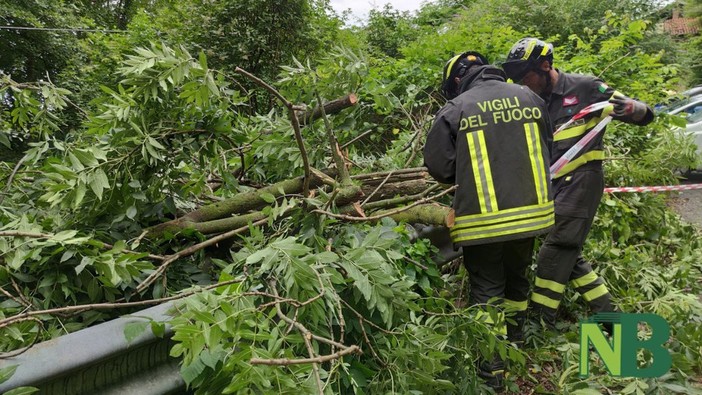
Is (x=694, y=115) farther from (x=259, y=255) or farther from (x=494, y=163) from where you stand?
(x=259, y=255)

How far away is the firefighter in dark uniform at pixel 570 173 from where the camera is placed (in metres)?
3.02

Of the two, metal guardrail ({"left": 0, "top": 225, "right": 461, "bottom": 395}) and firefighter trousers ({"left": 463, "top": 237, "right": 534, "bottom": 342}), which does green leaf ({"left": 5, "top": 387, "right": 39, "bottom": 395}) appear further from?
firefighter trousers ({"left": 463, "top": 237, "right": 534, "bottom": 342})

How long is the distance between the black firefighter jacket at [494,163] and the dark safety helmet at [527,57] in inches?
32.2

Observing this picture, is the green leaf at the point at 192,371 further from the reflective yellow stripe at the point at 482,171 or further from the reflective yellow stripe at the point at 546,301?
the reflective yellow stripe at the point at 546,301

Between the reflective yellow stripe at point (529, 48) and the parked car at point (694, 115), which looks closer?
the reflective yellow stripe at point (529, 48)

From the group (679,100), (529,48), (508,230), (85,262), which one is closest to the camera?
(85,262)

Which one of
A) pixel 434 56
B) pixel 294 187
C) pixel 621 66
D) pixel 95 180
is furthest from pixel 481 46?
pixel 95 180

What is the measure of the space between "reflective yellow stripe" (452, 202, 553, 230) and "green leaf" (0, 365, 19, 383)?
203 cm

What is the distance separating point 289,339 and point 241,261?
41 cm

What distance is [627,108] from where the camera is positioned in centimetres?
310

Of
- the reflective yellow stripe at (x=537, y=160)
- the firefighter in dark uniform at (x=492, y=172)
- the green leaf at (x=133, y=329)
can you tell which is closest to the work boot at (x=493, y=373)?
the firefighter in dark uniform at (x=492, y=172)

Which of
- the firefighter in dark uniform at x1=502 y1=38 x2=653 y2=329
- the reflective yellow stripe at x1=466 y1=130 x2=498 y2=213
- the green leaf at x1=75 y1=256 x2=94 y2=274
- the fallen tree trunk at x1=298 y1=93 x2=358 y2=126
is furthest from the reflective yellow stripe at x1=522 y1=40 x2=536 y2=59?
the green leaf at x1=75 y1=256 x2=94 y2=274

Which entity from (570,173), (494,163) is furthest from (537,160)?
(570,173)

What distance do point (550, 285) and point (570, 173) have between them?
0.80 meters
